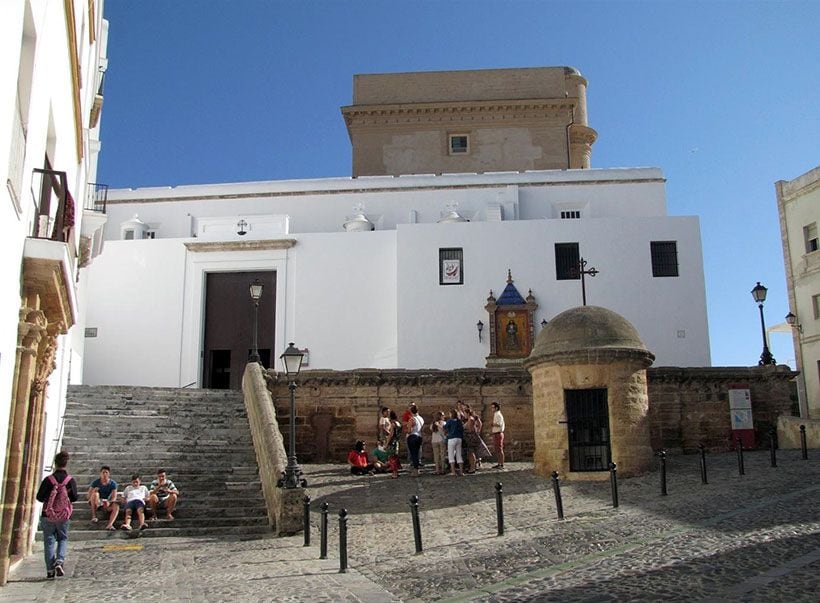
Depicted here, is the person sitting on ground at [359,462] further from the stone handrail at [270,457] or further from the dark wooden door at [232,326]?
the dark wooden door at [232,326]

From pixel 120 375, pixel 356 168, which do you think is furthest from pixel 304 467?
pixel 356 168

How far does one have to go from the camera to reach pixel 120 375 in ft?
86.1

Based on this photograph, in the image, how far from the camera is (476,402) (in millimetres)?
19766

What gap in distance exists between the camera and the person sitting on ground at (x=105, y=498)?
12598 mm

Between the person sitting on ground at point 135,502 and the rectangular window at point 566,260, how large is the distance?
54.6ft

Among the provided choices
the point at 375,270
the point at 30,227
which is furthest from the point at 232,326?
the point at 30,227

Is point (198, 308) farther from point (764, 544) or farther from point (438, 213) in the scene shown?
point (764, 544)

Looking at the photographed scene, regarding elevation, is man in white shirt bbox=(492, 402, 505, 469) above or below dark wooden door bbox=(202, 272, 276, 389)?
below

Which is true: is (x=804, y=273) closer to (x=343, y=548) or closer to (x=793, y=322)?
(x=793, y=322)

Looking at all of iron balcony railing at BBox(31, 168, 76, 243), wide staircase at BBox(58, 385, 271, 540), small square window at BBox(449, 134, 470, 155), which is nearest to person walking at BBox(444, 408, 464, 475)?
wide staircase at BBox(58, 385, 271, 540)

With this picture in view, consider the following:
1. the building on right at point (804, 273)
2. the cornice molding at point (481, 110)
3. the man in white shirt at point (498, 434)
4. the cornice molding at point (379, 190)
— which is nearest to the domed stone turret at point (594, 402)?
the man in white shirt at point (498, 434)

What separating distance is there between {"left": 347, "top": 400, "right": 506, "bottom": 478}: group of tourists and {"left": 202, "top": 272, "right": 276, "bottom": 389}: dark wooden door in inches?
403

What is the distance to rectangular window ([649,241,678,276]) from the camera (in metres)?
26.6

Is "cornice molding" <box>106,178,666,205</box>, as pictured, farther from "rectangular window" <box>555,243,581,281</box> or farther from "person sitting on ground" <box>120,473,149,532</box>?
"person sitting on ground" <box>120,473,149,532</box>
